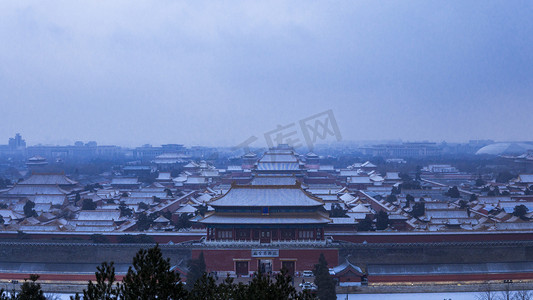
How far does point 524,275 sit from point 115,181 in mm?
37664

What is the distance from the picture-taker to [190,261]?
18.5 m

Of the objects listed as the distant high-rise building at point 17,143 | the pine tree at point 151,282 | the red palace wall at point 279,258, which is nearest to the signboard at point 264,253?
the red palace wall at point 279,258

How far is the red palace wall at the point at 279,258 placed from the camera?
19109 millimetres

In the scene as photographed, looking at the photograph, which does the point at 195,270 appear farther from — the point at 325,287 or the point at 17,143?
the point at 17,143

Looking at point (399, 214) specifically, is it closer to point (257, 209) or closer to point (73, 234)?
point (257, 209)

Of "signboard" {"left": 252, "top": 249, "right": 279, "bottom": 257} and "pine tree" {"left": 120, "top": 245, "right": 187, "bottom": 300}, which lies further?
"signboard" {"left": 252, "top": 249, "right": 279, "bottom": 257}

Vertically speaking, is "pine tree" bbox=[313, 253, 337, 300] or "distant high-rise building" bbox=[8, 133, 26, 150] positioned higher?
"distant high-rise building" bbox=[8, 133, 26, 150]

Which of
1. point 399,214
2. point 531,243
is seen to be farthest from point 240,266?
point 531,243

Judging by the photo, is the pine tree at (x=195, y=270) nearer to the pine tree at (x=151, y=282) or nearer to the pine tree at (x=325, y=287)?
the pine tree at (x=325, y=287)

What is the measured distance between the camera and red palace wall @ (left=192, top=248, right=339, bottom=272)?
19109 millimetres

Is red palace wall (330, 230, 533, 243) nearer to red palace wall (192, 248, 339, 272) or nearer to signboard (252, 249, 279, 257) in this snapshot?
red palace wall (192, 248, 339, 272)

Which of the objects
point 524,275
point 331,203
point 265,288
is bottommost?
point 524,275

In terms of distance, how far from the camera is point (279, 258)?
62.7ft

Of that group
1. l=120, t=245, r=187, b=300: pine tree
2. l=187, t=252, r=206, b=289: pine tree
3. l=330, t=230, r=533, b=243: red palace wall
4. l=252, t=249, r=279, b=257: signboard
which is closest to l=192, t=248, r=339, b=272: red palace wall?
l=252, t=249, r=279, b=257: signboard
